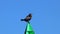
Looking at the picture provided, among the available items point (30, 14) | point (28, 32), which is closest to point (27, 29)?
point (28, 32)

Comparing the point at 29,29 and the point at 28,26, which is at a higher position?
the point at 28,26

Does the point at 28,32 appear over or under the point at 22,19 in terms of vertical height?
under

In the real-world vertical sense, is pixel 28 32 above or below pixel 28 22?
below

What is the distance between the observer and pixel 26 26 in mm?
17969

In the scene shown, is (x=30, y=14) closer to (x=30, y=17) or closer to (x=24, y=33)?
(x=30, y=17)

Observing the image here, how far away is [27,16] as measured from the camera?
58.3 ft

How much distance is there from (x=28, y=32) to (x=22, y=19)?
65.3 inches

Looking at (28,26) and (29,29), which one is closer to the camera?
(29,29)

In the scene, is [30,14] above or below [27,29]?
above

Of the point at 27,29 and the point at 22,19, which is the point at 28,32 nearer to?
the point at 27,29

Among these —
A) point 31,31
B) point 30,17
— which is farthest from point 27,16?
point 31,31

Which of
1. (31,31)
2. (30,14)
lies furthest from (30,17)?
(31,31)

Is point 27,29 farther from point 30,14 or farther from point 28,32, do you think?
point 30,14

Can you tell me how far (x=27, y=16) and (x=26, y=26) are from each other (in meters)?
1.06
